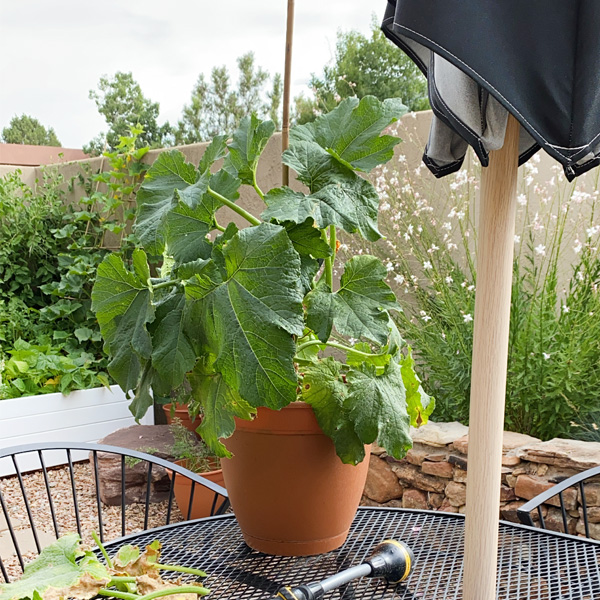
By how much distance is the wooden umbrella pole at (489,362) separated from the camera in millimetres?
800

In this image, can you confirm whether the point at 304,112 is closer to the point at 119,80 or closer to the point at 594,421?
the point at 119,80

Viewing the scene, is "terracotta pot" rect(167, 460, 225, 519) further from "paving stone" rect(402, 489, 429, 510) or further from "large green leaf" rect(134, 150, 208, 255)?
"large green leaf" rect(134, 150, 208, 255)

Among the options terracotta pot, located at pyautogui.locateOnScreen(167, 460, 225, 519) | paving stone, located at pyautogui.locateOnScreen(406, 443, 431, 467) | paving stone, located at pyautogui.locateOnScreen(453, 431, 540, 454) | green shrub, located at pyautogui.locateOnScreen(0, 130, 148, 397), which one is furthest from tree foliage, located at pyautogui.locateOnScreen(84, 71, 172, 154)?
paving stone, located at pyautogui.locateOnScreen(453, 431, 540, 454)

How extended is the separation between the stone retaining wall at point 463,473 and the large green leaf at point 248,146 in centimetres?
139

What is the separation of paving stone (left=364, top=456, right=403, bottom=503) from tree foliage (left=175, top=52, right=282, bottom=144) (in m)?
23.3

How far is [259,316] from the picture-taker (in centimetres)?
89

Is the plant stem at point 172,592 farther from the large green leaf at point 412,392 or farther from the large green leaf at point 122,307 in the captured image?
the large green leaf at point 412,392

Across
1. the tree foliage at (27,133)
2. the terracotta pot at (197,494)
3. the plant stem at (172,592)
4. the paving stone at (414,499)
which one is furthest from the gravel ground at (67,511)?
the tree foliage at (27,133)

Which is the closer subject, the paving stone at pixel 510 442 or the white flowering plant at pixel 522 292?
the paving stone at pixel 510 442

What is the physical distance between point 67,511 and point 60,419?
73 cm

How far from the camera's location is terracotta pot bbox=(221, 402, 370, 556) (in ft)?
3.20

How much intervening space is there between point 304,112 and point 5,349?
1848 cm

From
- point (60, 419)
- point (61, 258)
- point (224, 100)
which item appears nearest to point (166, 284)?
point (60, 419)

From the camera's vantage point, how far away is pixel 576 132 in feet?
2.21
